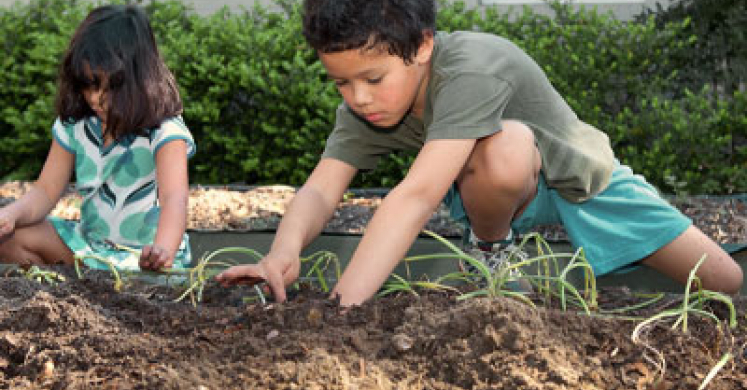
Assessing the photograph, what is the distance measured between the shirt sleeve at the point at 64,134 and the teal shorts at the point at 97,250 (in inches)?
12.2

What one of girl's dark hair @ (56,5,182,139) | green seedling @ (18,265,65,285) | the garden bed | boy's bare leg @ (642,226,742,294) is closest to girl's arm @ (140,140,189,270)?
girl's dark hair @ (56,5,182,139)

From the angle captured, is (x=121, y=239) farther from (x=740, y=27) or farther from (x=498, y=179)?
(x=740, y=27)

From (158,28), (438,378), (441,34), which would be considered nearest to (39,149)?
(158,28)

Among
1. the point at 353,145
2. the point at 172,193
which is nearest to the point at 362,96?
the point at 353,145

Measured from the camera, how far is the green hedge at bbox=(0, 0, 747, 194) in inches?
189

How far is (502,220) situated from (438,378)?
138 cm

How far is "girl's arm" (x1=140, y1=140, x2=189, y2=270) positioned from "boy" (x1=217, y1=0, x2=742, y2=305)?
60 centimetres

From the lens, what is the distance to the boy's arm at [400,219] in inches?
80.0

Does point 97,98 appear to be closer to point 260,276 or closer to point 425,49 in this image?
point 425,49

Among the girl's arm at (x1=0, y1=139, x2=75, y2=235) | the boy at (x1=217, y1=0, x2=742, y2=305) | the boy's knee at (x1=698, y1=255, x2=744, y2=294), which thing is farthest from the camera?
the girl's arm at (x1=0, y1=139, x2=75, y2=235)

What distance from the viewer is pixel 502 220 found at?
2777 mm

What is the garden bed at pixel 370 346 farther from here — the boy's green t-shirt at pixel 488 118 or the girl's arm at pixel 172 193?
the girl's arm at pixel 172 193

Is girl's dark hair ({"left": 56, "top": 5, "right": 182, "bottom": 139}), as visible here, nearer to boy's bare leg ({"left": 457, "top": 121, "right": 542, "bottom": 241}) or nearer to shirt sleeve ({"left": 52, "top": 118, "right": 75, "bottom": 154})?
shirt sleeve ({"left": 52, "top": 118, "right": 75, "bottom": 154})

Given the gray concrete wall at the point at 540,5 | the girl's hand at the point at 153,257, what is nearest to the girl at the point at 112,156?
the girl's hand at the point at 153,257
